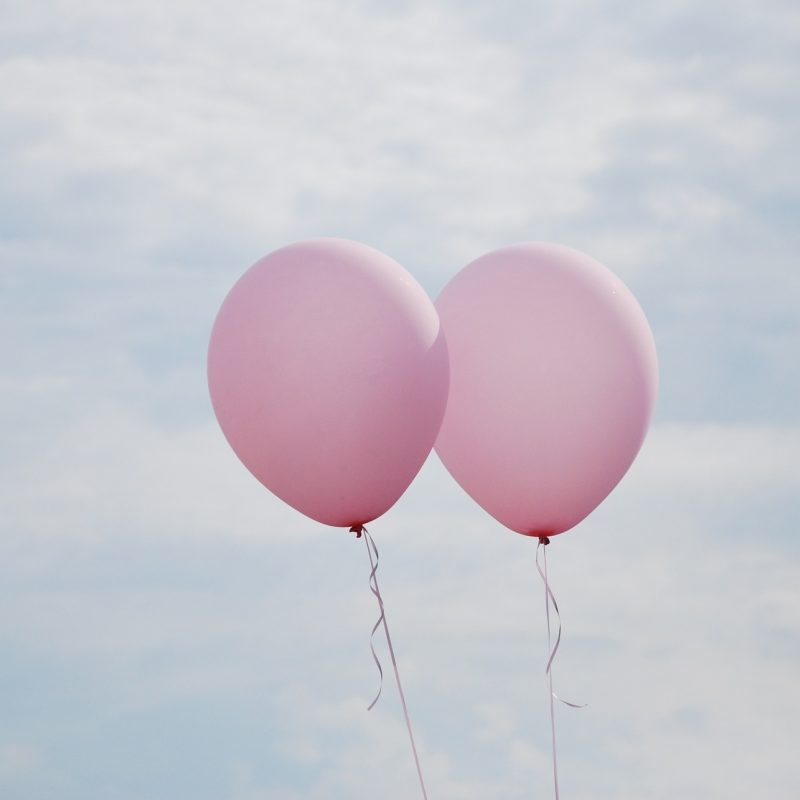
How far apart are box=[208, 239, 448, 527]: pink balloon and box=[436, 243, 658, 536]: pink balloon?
308 millimetres

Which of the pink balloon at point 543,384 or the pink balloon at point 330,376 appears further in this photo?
the pink balloon at point 543,384

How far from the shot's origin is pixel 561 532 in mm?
7801

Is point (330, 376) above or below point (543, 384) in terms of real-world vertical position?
above

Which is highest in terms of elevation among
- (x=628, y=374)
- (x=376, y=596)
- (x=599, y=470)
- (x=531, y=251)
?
(x=531, y=251)

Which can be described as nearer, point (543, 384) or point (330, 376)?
point (330, 376)

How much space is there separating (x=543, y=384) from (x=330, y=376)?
113 cm

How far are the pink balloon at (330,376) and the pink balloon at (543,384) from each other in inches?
12.1

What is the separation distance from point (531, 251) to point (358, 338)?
1.27m

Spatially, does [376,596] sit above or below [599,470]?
below

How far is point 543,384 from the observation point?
7.33 meters

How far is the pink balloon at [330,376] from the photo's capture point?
22.7 ft

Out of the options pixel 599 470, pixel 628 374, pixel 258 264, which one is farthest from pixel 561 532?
pixel 258 264

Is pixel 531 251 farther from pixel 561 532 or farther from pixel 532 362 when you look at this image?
pixel 561 532

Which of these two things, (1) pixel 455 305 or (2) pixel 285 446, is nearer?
(2) pixel 285 446
